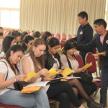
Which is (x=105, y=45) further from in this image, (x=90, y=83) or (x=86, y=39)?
(x=86, y=39)

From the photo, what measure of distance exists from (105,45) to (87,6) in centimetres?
791

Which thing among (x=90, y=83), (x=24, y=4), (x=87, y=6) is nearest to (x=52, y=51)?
(x=90, y=83)

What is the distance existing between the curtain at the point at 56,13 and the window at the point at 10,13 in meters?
0.66

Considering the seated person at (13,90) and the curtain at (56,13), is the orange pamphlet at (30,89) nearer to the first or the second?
the seated person at (13,90)

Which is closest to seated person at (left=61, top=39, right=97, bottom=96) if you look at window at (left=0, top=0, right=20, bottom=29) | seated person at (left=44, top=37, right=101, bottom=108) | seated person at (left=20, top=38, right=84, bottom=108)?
seated person at (left=44, top=37, right=101, bottom=108)

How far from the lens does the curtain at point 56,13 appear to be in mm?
10289

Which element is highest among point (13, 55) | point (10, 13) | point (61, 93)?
point (10, 13)

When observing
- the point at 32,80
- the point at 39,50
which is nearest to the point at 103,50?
the point at 39,50

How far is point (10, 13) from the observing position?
12547mm

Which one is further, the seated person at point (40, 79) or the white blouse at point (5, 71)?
the seated person at point (40, 79)

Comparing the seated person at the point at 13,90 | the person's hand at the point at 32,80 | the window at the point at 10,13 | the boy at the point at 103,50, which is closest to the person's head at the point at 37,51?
the person's hand at the point at 32,80

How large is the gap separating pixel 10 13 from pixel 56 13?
3534 mm

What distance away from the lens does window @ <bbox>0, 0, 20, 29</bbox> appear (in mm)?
12406

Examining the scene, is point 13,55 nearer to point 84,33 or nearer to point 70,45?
point 70,45
